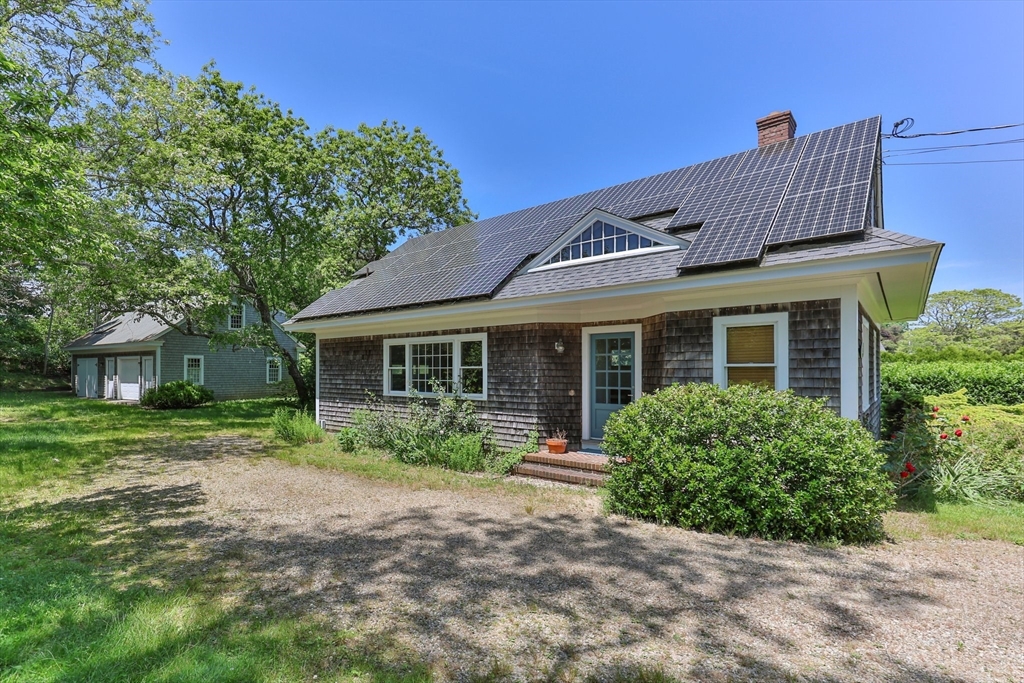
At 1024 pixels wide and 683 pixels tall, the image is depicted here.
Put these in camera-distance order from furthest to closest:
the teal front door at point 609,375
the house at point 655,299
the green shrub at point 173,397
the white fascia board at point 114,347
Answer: the white fascia board at point 114,347, the green shrub at point 173,397, the teal front door at point 609,375, the house at point 655,299

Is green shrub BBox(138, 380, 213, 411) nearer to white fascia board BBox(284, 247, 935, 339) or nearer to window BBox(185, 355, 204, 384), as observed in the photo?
window BBox(185, 355, 204, 384)

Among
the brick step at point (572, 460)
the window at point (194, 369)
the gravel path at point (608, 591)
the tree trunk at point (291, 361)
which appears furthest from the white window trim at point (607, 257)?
the window at point (194, 369)

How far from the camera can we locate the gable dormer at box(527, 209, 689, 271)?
788 centimetres

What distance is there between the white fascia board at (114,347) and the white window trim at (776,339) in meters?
23.7

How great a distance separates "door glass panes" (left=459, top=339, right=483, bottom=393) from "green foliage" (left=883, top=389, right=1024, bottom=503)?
6566 mm

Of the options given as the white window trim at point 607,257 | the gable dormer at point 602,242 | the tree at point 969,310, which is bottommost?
the white window trim at point 607,257

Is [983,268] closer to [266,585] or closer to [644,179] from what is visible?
[644,179]

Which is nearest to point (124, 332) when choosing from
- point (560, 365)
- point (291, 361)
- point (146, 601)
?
point (291, 361)

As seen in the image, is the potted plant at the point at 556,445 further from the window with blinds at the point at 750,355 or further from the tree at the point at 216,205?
the tree at the point at 216,205

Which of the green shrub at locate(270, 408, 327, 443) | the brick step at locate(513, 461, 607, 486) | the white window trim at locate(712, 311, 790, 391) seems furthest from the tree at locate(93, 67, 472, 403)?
the white window trim at locate(712, 311, 790, 391)

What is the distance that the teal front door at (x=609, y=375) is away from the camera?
27.9 ft

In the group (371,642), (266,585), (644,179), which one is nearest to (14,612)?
(266,585)

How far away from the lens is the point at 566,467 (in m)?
7.67

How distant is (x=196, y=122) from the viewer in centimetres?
1533
